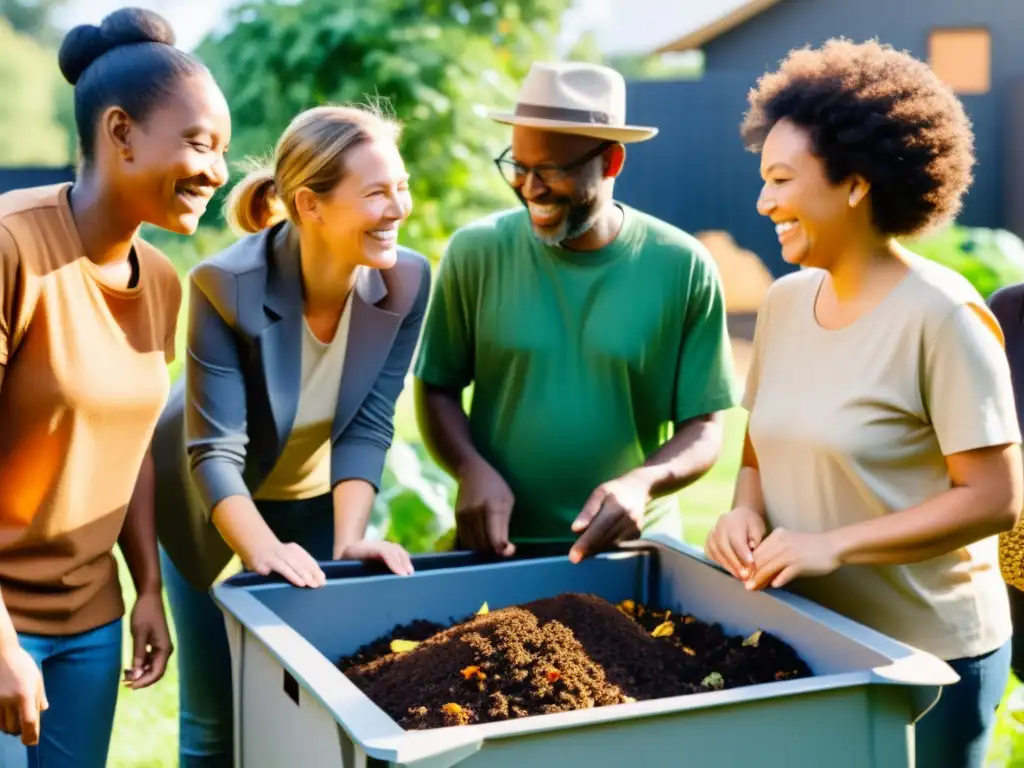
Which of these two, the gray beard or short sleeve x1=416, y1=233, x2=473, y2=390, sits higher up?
the gray beard

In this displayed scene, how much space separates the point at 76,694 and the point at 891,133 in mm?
1598

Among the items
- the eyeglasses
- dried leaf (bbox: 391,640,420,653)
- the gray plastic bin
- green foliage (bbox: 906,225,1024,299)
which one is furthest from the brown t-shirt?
green foliage (bbox: 906,225,1024,299)

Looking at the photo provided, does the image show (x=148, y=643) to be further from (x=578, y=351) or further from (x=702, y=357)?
(x=702, y=357)

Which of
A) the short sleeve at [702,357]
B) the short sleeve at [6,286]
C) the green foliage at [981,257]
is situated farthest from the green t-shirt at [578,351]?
the green foliage at [981,257]

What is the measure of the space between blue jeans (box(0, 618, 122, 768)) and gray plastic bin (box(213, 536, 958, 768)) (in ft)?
0.88

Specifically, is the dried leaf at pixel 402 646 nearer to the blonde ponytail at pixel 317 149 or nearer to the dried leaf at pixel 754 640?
the dried leaf at pixel 754 640

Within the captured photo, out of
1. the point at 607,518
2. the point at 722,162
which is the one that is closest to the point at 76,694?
the point at 607,518

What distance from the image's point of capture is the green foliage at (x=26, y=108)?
25641mm

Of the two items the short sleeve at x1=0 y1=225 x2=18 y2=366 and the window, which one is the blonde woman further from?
the window

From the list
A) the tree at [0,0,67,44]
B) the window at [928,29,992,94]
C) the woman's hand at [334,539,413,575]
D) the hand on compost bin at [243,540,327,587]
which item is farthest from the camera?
the tree at [0,0,67,44]

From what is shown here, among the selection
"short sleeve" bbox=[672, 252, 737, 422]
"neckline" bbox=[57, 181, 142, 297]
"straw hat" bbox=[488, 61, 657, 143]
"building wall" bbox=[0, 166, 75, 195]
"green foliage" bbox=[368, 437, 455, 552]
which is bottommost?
"green foliage" bbox=[368, 437, 455, 552]

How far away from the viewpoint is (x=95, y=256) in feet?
6.66

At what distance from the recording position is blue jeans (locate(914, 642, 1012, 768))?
2.01 m

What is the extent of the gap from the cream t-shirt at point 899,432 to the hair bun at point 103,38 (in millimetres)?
1167
